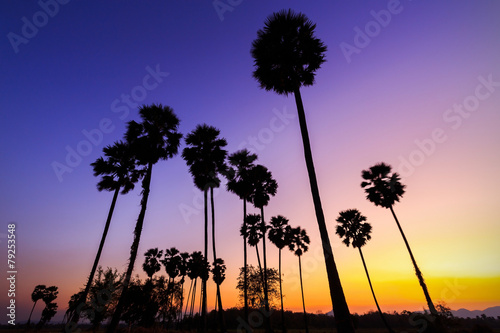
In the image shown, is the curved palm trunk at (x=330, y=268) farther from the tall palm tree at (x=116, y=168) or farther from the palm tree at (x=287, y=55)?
the tall palm tree at (x=116, y=168)

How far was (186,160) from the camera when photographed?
22828mm

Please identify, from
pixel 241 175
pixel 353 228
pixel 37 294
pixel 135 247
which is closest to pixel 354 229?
pixel 353 228

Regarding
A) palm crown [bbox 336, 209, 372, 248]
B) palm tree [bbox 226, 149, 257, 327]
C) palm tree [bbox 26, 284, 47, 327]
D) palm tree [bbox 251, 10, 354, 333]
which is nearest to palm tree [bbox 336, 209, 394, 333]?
palm crown [bbox 336, 209, 372, 248]

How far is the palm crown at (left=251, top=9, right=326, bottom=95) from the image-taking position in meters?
12.3

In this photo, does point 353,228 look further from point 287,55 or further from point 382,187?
point 287,55

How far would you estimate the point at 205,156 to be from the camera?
2289cm

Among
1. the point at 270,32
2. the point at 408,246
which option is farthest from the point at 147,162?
the point at 408,246

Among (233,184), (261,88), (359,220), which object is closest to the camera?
(261,88)

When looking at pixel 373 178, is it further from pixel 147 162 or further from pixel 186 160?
pixel 147 162

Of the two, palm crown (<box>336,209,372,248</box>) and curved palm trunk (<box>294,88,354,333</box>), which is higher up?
palm crown (<box>336,209,372,248</box>)

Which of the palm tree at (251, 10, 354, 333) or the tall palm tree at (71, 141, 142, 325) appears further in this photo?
the tall palm tree at (71, 141, 142, 325)

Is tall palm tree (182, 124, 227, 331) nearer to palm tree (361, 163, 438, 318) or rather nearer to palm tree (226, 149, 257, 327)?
palm tree (226, 149, 257, 327)

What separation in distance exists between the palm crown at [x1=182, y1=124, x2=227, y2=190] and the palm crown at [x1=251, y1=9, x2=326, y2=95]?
11.6 m

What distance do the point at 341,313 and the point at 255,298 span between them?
124 ft
